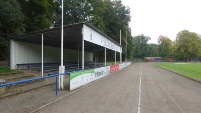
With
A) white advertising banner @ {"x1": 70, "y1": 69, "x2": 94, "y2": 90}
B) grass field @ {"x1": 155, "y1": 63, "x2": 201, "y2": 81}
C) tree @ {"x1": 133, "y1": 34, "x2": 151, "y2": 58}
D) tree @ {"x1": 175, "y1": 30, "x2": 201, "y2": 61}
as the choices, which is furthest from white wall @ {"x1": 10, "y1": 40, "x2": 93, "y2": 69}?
tree @ {"x1": 133, "y1": 34, "x2": 151, "y2": 58}

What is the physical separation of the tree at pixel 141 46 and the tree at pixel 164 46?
843 cm

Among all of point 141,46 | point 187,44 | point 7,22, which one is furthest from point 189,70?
point 141,46

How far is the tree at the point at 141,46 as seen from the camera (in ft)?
408

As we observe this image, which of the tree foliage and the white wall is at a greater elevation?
the tree foliage

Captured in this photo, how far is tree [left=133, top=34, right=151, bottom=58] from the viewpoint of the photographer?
408 feet

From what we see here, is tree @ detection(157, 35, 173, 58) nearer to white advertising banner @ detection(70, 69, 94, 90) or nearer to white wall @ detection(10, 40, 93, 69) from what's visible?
white wall @ detection(10, 40, 93, 69)

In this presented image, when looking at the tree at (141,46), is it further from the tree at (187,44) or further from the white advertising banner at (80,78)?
the white advertising banner at (80,78)

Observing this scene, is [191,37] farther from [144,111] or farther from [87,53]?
[144,111]

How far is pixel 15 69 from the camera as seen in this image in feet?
64.1

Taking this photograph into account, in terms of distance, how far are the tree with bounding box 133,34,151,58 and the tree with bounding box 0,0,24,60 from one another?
105191 millimetres

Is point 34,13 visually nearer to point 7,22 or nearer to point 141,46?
point 7,22

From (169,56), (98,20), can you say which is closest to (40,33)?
(98,20)

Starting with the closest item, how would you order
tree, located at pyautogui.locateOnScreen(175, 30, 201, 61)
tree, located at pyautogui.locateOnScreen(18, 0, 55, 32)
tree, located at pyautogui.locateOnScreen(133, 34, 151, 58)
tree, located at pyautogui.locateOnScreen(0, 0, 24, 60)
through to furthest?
tree, located at pyautogui.locateOnScreen(0, 0, 24, 60) < tree, located at pyautogui.locateOnScreen(18, 0, 55, 32) < tree, located at pyautogui.locateOnScreen(175, 30, 201, 61) < tree, located at pyautogui.locateOnScreen(133, 34, 151, 58)

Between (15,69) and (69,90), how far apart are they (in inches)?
339
